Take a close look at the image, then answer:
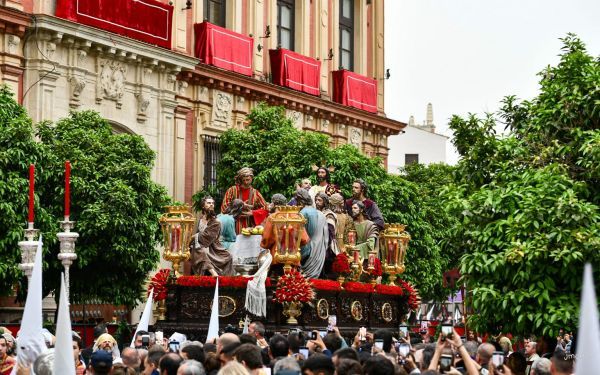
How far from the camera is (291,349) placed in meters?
15.3

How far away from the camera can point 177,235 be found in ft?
78.3

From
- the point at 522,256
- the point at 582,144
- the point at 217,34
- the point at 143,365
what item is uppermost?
the point at 217,34

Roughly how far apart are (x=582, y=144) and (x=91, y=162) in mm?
16283

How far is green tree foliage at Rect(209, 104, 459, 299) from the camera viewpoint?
136ft

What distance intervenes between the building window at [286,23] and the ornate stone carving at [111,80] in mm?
11294

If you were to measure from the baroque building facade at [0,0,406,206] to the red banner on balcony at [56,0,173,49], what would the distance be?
1.2 inches

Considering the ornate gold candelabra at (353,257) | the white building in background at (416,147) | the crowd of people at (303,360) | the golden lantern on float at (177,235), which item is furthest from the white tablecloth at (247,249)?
the white building in background at (416,147)

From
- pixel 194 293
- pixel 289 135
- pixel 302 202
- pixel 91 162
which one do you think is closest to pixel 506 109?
pixel 302 202

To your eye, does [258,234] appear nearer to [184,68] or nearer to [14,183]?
[14,183]

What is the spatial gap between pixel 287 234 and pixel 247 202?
2.11 metres

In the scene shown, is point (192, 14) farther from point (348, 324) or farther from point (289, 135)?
point (348, 324)

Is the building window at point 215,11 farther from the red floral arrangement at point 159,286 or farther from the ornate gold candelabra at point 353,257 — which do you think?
the red floral arrangement at point 159,286

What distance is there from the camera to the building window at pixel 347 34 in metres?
55.5

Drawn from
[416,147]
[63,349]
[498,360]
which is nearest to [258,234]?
[498,360]
